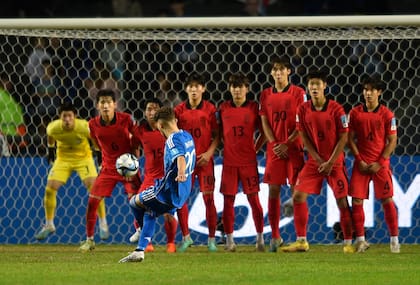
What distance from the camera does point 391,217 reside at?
1246cm

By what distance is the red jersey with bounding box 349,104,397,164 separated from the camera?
12.4 meters

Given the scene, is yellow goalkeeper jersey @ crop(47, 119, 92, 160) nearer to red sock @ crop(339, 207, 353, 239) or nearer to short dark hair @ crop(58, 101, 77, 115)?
short dark hair @ crop(58, 101, 77, 115)

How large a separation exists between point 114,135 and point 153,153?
48cm

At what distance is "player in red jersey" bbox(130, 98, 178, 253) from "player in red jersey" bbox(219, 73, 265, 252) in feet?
1.93

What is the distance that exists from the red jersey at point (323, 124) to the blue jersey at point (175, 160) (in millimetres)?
1893

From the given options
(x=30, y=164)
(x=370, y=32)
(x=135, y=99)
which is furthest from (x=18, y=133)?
(x=370, y=32)

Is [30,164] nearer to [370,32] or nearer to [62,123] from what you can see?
[62,123]

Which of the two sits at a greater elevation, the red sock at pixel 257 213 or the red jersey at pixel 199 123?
the red jersey at pixel 199 123

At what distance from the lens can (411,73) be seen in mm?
14188

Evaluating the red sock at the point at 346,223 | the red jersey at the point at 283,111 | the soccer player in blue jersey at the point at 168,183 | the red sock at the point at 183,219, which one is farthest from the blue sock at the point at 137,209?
the red sock at the point at 346,223

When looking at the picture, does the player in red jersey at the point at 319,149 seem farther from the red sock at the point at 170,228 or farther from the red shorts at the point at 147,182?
the red shorts at the point at 147,182

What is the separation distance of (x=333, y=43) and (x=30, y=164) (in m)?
3.82

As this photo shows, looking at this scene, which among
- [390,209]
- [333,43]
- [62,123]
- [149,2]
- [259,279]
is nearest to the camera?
[259,279]

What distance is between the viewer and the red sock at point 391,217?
40.8 feet
